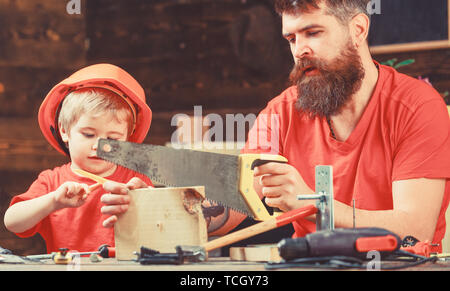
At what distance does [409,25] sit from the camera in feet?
7.46

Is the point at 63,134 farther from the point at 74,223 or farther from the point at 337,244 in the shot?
the point at 337,244

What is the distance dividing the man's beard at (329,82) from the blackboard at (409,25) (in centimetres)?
85

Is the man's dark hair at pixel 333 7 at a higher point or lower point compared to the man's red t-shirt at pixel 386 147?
higher

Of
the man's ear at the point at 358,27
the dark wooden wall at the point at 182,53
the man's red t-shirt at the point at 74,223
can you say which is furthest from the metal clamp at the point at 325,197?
the dark wooden wall at the point at 182,53

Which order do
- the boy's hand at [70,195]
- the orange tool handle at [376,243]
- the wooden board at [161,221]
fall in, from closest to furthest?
the orange tool handle at [376,243] → the wooden board at [161,221] → the boy's hand at [70,195]

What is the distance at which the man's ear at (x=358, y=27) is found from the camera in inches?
54.6

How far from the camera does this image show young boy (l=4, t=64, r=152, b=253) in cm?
125

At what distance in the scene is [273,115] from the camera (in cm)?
149

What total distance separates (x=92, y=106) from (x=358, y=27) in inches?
26.6

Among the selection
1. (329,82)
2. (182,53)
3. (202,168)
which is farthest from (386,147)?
(182,53)

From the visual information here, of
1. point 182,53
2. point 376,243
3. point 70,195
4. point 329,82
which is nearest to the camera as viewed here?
point 376,243

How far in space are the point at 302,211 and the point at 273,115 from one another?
0.68 m

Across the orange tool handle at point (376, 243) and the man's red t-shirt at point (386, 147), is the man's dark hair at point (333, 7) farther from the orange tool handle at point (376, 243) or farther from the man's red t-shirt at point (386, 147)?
the orange tool handle at point (376, 243)
